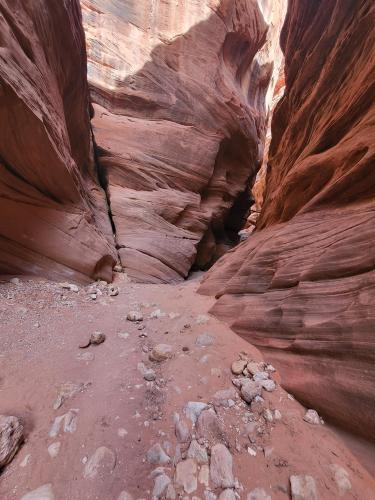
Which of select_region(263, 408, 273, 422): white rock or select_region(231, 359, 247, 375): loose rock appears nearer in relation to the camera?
select_region(263, 408, 273, 422): white rock

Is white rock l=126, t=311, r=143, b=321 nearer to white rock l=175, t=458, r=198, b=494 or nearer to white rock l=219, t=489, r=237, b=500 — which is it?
white rock l=175, t=458, r=198, b=494

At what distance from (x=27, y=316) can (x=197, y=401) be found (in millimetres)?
2664

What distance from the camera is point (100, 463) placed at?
1.40 meters

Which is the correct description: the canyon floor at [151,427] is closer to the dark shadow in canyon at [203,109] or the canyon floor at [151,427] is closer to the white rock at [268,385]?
the white rock at [268,385]

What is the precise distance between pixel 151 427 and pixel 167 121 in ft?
37.1

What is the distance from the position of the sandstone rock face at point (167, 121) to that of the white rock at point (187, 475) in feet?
19.1

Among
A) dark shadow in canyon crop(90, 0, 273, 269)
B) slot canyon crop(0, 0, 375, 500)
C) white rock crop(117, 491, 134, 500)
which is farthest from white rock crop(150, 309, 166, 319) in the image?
dark shadow in canyon crop(90, 0, 273, 269)

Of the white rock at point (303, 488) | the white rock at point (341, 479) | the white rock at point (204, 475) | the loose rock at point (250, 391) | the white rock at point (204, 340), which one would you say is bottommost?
the white rock at point (204, 475)

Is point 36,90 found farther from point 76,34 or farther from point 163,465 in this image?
point 163,465

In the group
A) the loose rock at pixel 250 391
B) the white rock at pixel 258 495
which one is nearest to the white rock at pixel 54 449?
the white rock at pixel 258 495

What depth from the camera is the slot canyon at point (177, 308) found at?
1.43 m

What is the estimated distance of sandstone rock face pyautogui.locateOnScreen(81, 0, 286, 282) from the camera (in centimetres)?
844

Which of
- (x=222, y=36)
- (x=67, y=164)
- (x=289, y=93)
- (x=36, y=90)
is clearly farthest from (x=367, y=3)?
(x=222, y=36)

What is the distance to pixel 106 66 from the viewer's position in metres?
9.53
